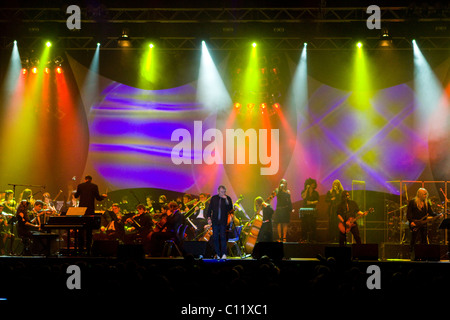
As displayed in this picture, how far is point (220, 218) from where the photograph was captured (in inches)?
461

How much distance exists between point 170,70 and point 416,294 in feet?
42.3

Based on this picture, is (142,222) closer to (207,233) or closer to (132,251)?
(207,233)

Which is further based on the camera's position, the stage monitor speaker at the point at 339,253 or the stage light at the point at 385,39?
the stage light at the point at 385,39

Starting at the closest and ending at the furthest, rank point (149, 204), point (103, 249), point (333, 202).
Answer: point (103, 249), point (333, 202), point (149, 204)

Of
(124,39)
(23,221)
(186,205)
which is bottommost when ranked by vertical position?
(23,221)

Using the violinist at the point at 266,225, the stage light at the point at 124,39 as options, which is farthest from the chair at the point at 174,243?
the stage light at the point at 124,39

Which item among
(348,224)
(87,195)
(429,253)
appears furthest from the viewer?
(348,224)

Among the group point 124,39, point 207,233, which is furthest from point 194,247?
point 124,39

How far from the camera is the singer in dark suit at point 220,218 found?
11.7m

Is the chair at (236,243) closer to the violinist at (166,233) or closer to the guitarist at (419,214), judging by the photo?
the violinist at (166,233)
